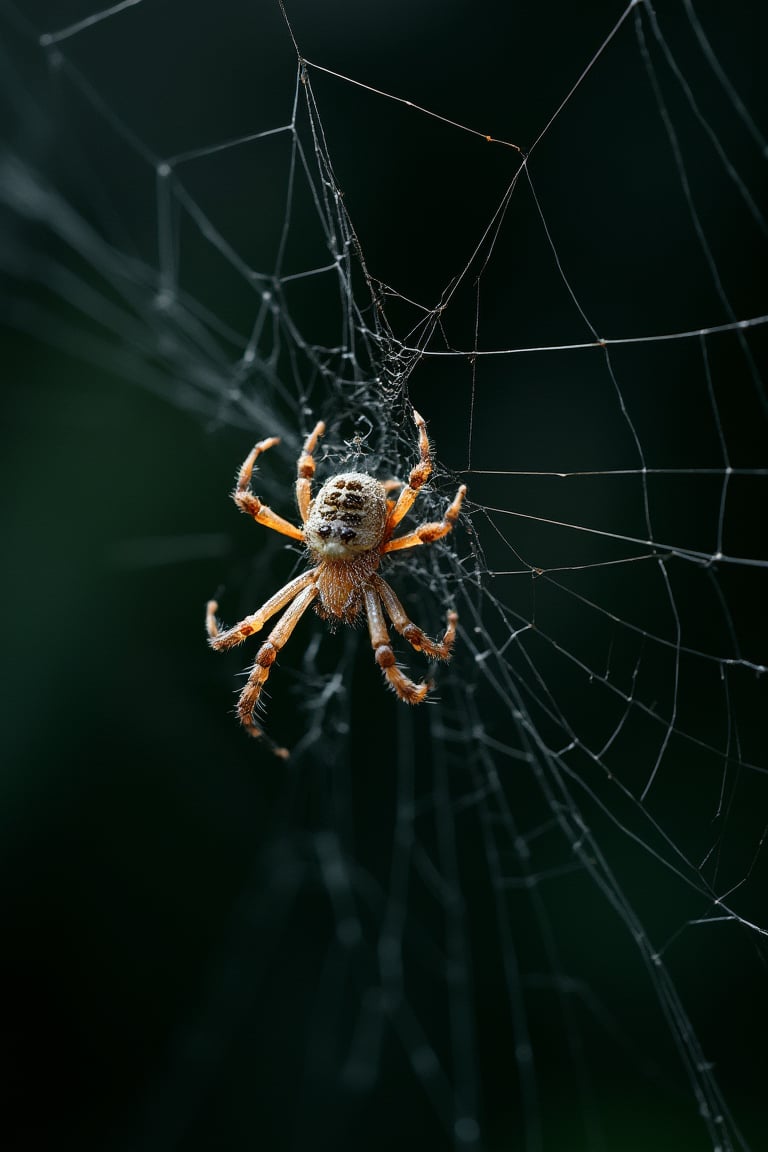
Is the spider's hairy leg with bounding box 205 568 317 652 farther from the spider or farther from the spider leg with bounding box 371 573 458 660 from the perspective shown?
the spider leg with bounding box 371 573 458 660

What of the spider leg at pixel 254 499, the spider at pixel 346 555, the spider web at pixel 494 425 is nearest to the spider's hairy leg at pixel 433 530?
the spider at pixel 346 555

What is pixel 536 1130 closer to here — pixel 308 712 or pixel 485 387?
pixel 308 712

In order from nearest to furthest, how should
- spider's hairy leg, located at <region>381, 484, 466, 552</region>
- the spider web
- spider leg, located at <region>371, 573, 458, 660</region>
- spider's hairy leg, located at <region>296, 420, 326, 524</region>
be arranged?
spider's hairy leg, located at <region>381, 484, 466, 552</region> < spider leg, located at <region>371, 573, 458, 660</region> < spider's hairy leg, located at <region>296, 420, 326, 524</region> < the spider web

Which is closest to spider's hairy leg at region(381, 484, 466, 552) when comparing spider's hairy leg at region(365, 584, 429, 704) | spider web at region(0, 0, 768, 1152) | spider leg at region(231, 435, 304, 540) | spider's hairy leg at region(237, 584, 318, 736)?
spider web at region(0, 0, 768, 1152)

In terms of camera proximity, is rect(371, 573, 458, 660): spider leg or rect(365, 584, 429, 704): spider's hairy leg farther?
rect(365, 584, 429, 704): spider's hairy leg

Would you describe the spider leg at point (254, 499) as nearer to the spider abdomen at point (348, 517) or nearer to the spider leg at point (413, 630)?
the spider abdomen at point (348, 517)

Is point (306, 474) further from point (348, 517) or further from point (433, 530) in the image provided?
point (433, 530)
